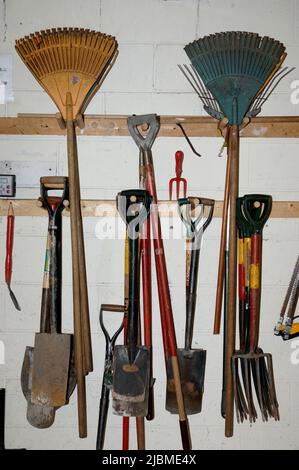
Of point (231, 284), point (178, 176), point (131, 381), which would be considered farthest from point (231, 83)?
point (131, 381)

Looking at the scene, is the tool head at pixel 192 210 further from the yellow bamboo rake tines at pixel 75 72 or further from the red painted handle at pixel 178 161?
the yellow bamboo rake tines at pixel 75 72

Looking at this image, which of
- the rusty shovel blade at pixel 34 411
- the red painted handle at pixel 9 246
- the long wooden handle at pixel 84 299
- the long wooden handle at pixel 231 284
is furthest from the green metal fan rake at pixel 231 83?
the red painted handle at pixel 9 246

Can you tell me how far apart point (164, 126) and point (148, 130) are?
86 millimetres

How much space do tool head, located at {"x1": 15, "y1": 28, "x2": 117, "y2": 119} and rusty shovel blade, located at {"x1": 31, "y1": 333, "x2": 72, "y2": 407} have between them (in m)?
0.93

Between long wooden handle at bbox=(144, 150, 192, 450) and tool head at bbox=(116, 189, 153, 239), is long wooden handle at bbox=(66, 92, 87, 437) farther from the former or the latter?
long wooden handle at bbox=(144, 150, 192, 450)

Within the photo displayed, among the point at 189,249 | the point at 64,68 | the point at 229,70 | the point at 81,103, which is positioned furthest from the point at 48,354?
the point at 229,70

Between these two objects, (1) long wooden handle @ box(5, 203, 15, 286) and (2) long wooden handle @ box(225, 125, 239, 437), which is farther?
(1) long wooden handle @ box(5, 203, 15, 286)

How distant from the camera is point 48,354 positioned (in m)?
1.63

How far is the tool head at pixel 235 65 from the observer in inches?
66.0

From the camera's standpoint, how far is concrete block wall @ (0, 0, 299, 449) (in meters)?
1.82

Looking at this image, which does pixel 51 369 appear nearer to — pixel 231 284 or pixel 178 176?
pixel 231 284

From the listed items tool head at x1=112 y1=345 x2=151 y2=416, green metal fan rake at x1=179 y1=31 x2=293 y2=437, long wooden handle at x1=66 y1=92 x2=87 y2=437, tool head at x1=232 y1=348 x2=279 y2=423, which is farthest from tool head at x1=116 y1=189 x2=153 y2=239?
tool head at x1=232 y1=348 x2=279 y2=423

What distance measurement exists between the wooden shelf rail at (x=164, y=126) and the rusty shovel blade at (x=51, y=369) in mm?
881

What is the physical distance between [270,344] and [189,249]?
1.93 feet
